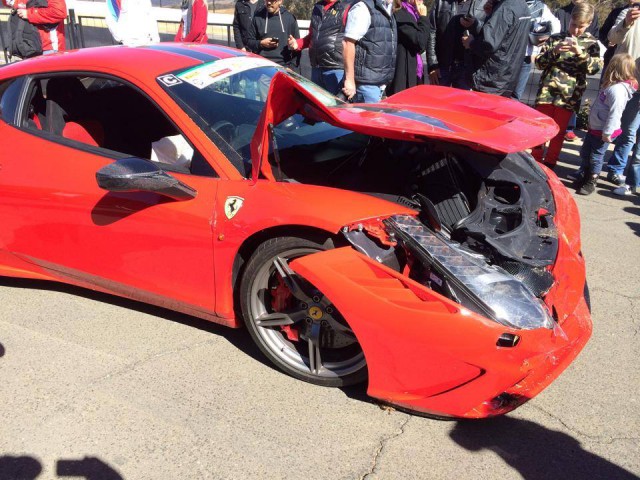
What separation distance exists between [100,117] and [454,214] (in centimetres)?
217

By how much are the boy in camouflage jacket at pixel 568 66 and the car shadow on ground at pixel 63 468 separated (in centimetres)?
525

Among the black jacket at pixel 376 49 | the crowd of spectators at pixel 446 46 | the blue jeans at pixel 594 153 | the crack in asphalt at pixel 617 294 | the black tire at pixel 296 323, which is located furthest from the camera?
the blue jeans at pixel 594 153

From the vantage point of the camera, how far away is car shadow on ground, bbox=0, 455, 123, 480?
224cm

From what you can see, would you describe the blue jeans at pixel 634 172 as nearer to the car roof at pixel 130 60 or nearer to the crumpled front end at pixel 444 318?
the crumpled front end at pixel 444 318

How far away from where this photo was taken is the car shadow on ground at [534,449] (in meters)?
2.27

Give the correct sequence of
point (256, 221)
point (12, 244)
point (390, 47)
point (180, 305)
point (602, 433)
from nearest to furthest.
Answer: point (602, 433)
point (256, 221)
point (180, 305)
point (12, 244)
point (390, 47)

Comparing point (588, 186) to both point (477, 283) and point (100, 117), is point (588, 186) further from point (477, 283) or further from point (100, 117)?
point (100, 117)

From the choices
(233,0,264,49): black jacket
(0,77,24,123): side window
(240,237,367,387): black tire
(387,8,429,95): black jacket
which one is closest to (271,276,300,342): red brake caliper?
(240,237,367,387): black tire

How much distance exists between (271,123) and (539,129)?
54.5 inches

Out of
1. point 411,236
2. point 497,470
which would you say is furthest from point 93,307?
point 497,470

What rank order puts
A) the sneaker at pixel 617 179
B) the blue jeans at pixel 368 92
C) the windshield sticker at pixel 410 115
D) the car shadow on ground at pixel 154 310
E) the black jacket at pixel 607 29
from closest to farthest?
1. the windshield sticker at pixel 410 115
2. the car shadow on ground at pixel 154 310
3. the blue jeans at pixel 368 92
4. the sneaker at pixel 617 179
5. the black jacket at pixel 607 29

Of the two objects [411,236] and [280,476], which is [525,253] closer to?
[411,236]

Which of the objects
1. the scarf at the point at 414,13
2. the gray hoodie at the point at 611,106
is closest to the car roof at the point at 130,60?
the scarf at the point at 414,13

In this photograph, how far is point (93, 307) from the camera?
3.44 metres
